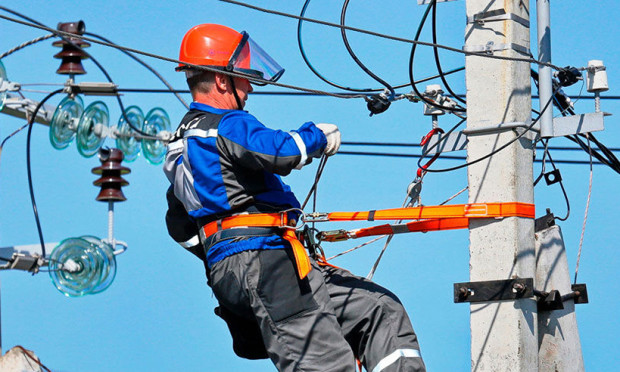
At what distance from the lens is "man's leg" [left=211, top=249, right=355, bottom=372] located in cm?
507

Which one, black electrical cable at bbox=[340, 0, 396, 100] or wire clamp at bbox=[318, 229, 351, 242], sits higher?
black electrical cable at bbox=[340, 0, 396, 100]

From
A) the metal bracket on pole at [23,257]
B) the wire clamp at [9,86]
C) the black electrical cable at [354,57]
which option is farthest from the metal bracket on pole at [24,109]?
the black electrical cable at [354,57]

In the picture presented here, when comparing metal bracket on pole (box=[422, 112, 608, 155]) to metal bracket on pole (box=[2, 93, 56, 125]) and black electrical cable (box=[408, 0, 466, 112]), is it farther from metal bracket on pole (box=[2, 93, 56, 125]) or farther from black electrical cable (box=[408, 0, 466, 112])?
metal bracket on pole (box=[2, 93, 56, 125])

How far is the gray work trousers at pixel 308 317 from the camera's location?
508cm

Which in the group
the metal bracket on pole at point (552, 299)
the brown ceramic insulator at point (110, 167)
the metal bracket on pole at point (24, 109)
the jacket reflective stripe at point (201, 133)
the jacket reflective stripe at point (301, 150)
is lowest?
the metal bracket on pole at point (552, 299)

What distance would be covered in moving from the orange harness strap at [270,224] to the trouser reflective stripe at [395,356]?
568 mm

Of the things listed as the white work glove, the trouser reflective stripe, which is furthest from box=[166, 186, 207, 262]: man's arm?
the trouser reflective stripe

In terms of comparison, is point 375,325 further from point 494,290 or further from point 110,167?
point 110,167

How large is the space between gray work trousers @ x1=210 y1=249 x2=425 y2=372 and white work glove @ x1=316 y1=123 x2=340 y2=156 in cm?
50

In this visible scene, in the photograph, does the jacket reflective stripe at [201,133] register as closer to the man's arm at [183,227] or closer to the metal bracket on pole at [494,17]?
the man's arm at [183,227]

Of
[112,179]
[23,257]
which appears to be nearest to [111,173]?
[112,179]

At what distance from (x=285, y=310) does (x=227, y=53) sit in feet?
4.47

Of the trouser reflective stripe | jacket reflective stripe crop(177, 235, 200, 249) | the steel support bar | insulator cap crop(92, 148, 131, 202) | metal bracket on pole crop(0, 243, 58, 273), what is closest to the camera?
the trouser reflective stripe

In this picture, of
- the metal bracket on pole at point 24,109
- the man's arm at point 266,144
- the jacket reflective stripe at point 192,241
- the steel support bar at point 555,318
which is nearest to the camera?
the man's arm at point 266,144
